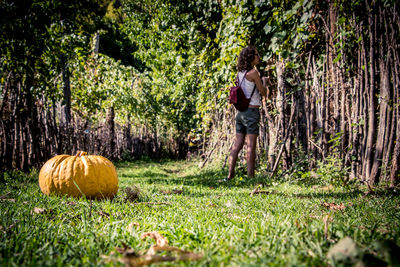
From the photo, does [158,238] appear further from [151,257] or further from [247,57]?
[247,57]

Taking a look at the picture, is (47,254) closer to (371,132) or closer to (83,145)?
(371,132)

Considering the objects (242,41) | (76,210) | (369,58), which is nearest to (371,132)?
(369,58)

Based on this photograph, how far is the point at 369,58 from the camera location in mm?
2918

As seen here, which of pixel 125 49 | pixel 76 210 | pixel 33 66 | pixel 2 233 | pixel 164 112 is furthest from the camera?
pixel 125 49

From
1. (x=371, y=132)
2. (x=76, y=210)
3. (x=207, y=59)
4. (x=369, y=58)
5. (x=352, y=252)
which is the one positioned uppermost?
(x=207, y=59)

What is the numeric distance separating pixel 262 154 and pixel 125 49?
18501mm

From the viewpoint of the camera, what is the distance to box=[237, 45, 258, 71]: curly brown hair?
3.83 m

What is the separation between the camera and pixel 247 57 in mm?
3857

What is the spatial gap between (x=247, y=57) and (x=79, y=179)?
9.98 ft

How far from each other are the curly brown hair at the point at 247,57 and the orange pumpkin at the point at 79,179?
2.72 m

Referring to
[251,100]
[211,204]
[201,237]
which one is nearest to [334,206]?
[211,204]

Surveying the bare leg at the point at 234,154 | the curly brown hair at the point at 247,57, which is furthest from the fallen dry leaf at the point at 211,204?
the curly brown hair at the point at 247,57

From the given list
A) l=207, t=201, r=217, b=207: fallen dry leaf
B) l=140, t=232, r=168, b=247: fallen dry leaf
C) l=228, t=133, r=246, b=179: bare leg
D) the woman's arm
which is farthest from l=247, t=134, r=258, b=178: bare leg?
l=140, t=232, r=168, b=247: fallen dry leaf

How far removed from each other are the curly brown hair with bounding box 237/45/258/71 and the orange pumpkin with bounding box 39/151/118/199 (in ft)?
8.94
